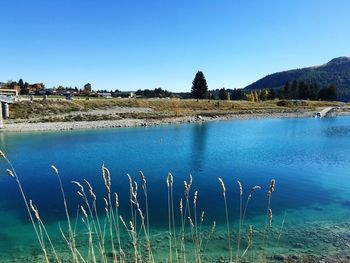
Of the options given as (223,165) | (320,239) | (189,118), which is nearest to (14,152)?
(223,165)

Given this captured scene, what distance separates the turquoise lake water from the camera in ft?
41.4

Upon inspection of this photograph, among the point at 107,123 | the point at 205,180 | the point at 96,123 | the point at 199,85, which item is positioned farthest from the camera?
the point at 199,85

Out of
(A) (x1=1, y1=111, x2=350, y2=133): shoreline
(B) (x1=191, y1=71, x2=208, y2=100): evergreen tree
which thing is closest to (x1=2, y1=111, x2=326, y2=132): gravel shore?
(A) (x1=1, y1=111, x2=350, y2=133): shoreline

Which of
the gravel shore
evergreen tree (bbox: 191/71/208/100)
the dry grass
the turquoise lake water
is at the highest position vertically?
evergreen tree (bbox: 191/71/208/100)

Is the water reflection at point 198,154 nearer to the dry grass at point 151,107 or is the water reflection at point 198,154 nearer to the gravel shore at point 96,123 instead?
the gravel shore at point 96,123

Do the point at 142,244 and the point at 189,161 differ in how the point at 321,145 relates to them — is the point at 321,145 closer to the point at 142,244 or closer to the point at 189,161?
the point at 189,161

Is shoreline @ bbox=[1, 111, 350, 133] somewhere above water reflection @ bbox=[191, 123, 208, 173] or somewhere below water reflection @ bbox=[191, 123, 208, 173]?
above

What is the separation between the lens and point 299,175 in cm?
2345

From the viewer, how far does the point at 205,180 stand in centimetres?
2134

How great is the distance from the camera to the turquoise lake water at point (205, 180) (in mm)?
12633

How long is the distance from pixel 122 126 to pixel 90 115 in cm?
842

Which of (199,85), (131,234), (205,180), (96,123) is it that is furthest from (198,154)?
(199,85)

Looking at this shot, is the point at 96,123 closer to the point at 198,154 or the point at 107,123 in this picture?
the point at 107,123

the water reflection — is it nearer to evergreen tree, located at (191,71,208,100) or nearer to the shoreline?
the shoreline
